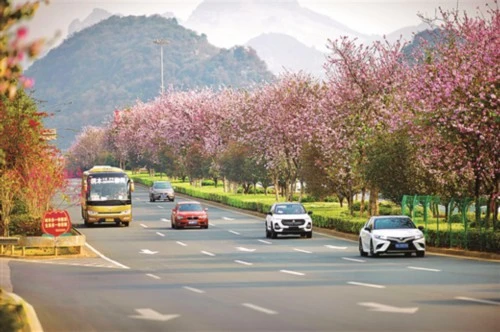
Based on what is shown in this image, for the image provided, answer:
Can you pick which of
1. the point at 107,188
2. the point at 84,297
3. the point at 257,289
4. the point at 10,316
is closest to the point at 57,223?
the point at 84,297

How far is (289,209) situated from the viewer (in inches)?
1927

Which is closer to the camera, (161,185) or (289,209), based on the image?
(289,209)

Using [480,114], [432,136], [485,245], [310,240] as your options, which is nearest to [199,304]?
[485,245]

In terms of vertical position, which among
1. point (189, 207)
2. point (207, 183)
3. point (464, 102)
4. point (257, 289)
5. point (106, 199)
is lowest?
point (257, 289)

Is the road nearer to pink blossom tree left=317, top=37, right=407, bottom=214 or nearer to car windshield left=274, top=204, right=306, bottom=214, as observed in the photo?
car windshield left=274, top=204, right=306, bottom=214

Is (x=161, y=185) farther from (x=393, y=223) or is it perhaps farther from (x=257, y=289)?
(x=257, y=289)

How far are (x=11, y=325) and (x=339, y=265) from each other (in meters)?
18.8

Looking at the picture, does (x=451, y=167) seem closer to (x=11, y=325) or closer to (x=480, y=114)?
(x=480, y=114)

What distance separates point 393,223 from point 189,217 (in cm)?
2332

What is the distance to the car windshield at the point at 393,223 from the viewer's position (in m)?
35.9

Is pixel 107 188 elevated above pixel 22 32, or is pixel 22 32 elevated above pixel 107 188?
pixel 22 32

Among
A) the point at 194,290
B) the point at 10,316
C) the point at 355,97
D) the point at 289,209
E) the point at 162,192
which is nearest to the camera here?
the point at 10,316

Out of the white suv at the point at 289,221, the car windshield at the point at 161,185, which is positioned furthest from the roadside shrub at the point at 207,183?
the white suv at the point at 289,221

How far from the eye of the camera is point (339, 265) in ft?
104
